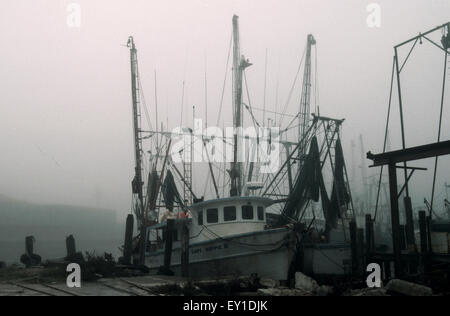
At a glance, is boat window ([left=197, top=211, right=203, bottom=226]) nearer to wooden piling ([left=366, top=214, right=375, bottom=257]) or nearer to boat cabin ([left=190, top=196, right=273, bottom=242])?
boat cabin ([left=190, top=196, right=273, bottom=242])

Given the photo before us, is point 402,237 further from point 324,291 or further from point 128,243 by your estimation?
point 128,243

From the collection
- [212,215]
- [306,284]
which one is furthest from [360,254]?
[212,215]

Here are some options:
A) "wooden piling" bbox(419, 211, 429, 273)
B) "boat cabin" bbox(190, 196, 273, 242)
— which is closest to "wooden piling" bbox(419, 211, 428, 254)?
"wooden piling" bbox(419, 211, 429, 273)

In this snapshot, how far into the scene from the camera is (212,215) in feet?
75.7

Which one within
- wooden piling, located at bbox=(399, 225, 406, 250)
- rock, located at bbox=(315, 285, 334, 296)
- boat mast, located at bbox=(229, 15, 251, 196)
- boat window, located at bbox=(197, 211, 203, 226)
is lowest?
rock, located at bbox=(315, 285, 334, 296)

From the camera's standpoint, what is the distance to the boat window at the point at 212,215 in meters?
22.9

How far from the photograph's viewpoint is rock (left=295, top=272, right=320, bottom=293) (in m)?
17.0

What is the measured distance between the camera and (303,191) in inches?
991

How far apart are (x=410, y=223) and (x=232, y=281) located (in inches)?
422

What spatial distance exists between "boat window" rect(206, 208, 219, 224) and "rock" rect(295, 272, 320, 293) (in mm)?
5760

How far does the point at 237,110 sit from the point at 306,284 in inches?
543
